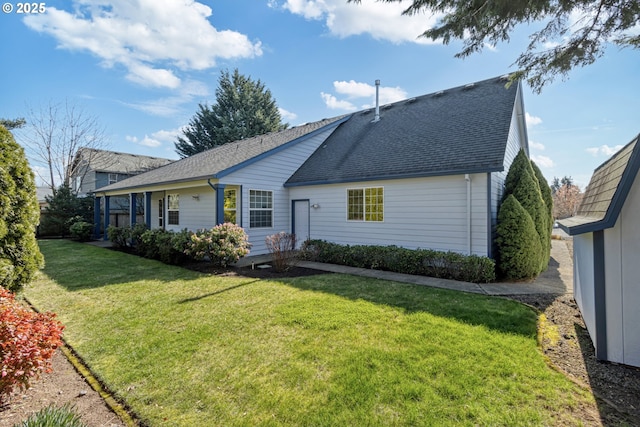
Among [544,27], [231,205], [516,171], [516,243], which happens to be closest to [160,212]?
[231,205]

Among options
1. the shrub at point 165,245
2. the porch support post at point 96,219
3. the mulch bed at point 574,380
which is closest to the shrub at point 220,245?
the shrub at point 165,245

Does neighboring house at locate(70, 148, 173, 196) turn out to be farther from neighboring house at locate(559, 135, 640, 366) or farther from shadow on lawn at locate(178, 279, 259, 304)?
neighboring house at locate(559, 135, 640, 366)

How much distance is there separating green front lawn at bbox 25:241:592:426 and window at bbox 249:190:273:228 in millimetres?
5087

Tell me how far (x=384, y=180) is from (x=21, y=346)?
8861mm

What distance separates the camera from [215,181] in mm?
9891

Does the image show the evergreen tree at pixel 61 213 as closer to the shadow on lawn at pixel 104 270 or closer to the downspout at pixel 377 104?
the shadow on lawn at pixel 104 270

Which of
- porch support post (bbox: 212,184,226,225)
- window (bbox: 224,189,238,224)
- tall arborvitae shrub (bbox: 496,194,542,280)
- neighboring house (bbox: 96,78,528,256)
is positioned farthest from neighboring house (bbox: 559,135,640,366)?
window (bbox: 224,189,238,224)

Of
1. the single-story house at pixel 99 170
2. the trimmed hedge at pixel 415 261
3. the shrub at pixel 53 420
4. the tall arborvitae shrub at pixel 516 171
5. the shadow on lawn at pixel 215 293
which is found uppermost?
the single-story house at pixel 99 170

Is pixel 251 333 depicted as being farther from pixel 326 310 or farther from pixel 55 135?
pixel 55 135

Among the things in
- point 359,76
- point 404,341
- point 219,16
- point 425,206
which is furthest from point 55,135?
point 404,341

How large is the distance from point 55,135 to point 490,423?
32.9m

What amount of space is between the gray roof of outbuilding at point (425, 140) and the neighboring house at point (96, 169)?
20675 mm

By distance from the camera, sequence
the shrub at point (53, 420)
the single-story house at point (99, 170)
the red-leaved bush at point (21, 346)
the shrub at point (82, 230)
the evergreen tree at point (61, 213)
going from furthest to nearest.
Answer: the single-story house at point (99, 170), the evergreen tree at point (61, 213), the shrub at point (82, 230), the red-leaved bush at point (21, 346), the shrub at point (53, 420)

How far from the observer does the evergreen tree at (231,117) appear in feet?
Answer: 92.7
